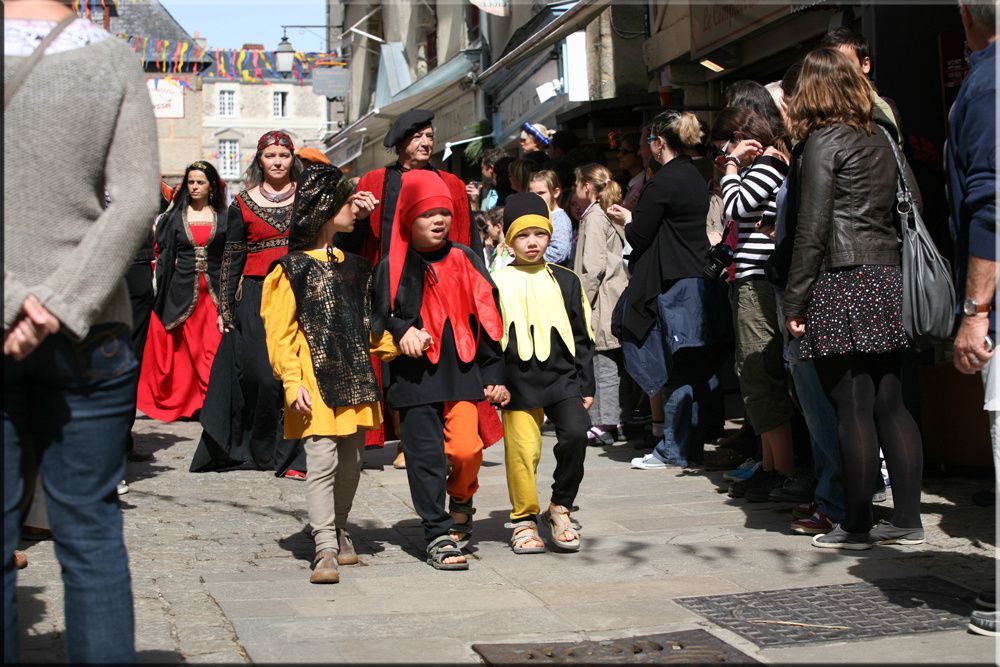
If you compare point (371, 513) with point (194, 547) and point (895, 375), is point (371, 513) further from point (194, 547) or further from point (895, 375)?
point (895, 375)

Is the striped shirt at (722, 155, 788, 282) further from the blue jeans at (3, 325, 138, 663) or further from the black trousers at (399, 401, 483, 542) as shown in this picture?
the blue jeans at (3, 325, 138, 663)

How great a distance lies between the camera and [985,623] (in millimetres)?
4219

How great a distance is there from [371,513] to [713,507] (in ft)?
5.78

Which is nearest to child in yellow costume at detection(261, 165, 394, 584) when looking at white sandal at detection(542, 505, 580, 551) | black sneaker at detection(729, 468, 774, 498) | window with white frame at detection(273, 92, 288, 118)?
white sandal at detection(542, 505, 580, 551)

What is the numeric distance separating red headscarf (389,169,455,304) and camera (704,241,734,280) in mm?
1854

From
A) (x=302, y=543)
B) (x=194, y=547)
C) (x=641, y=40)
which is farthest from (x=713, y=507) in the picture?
(x=641, y=40)

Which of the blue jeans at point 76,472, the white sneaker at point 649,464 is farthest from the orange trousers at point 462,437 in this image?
the blue jeans at point 76,472

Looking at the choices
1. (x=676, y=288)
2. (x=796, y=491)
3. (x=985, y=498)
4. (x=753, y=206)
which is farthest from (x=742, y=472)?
(x=753, y=206)

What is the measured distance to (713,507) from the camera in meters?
6.77

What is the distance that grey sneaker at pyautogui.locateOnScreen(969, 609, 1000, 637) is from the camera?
420 centimetres

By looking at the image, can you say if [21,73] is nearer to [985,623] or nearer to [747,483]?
[985,623]

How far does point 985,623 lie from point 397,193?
3658 millimetres

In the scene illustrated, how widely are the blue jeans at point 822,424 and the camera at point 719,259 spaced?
43.9 inches

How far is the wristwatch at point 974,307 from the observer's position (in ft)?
13.8
